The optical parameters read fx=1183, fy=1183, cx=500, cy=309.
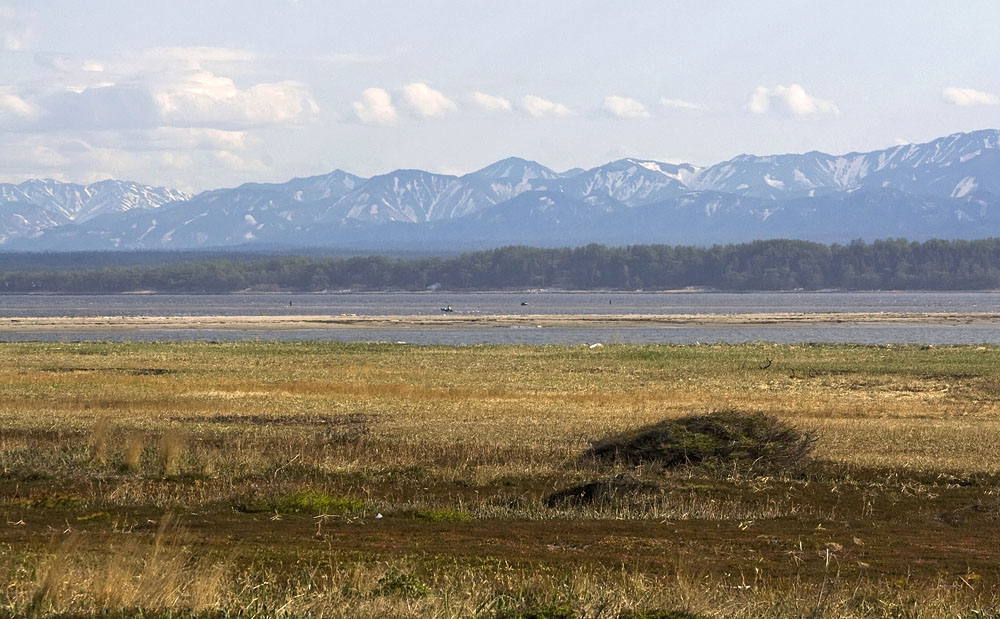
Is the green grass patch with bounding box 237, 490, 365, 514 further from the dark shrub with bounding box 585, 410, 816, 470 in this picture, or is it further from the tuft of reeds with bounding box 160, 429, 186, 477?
the dark shrub with bounding box 585, 410, 816, 470

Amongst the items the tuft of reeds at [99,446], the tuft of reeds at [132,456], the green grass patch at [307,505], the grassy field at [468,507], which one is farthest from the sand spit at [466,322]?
the green grass patch at [307,505]

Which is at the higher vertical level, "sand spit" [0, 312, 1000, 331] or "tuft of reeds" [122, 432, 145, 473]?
"tuft of reeds" [122, 432, 145, 473]

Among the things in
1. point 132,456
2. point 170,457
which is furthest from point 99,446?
point 170,457

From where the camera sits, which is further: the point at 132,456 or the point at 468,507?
the point at 132,456

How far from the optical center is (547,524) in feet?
48.0

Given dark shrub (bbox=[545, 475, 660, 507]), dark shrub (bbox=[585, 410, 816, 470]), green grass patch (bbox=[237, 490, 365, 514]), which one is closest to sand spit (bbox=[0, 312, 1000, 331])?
dark shrub (bbox=[585, 410, 816, 470])

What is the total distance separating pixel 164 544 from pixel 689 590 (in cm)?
557

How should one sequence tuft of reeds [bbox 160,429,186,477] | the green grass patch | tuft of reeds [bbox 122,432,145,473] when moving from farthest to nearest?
tuft of reeds [bbox 122,432,145,473]
tuft of reeds [bbox 160,429,186,477]
the green grass patch

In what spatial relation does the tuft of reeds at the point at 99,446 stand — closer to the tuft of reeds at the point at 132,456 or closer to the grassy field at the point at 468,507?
the grassy field at the point at 468,507

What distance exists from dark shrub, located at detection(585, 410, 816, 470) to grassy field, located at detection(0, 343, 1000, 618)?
40cm

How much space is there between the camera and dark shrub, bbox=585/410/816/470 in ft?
68.4

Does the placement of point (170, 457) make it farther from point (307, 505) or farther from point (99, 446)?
point (307, 505)

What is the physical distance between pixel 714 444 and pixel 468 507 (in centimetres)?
637

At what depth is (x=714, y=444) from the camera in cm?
2103
